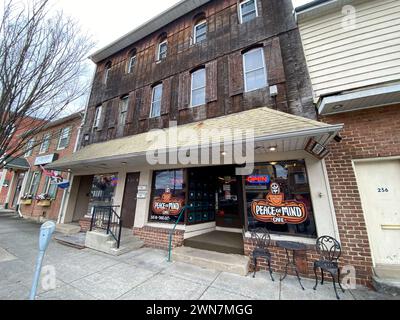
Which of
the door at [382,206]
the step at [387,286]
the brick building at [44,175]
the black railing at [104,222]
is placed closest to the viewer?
the step at [387,286]

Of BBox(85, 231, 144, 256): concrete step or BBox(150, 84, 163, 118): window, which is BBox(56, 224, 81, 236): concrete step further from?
BBox(150, 84, 163, 118): window

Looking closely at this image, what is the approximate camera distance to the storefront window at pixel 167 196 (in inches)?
235

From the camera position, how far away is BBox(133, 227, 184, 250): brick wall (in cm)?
543

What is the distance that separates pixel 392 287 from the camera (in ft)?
10.00

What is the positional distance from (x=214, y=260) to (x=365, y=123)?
195 inches

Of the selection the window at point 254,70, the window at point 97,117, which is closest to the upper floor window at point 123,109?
the window at point 97,117

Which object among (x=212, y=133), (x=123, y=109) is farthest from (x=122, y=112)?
(x=212, y=133)

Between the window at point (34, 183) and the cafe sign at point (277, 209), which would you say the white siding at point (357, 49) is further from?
the window at point (34, 183)

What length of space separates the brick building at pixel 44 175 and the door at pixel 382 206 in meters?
12.1

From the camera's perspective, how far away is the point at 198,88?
263 inches

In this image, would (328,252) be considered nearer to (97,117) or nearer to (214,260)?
(214,260)

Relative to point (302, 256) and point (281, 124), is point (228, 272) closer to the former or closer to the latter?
point (302, 256)

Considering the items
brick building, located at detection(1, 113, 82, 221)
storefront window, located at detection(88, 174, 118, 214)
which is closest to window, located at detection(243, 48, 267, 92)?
storefront window, located at detection(88, 174, 118, 214)

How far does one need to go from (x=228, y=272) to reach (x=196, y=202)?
8.63 feet
